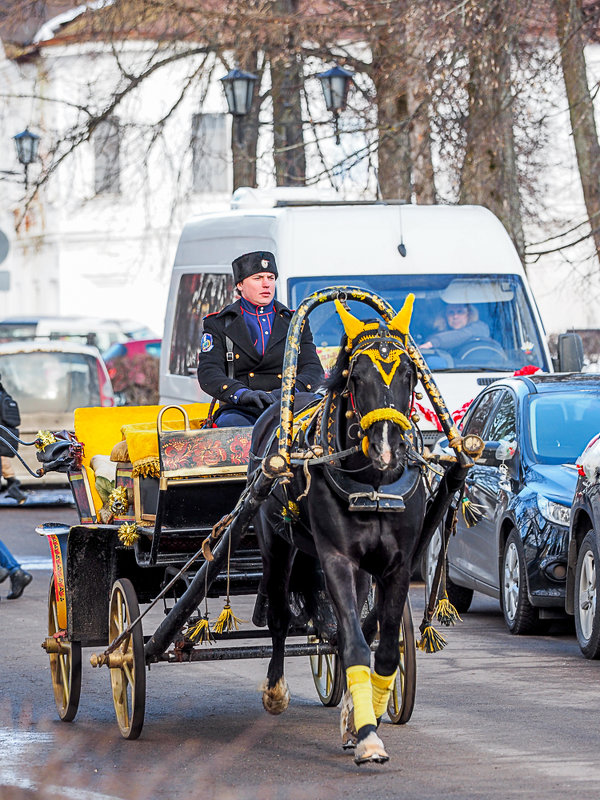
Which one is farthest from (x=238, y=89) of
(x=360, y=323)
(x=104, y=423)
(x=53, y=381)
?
(x=360, y=323)

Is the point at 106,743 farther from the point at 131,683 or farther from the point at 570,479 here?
the point at 570,479

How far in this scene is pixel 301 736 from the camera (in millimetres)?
7961

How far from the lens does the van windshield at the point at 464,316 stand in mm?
14852

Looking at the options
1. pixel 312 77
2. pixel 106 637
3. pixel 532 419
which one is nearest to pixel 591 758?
pixel 106 637

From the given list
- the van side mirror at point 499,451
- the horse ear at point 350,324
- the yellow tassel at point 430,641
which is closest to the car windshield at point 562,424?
the van side mirror at point 499,451

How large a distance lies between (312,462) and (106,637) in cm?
206

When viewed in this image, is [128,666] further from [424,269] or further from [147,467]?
[424,269]

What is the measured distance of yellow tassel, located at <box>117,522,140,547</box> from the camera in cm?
827

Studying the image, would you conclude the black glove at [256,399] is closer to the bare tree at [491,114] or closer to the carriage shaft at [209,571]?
the carriage shaft at [209,571]

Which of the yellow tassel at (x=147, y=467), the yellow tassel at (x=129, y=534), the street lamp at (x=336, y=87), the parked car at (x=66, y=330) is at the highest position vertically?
the street lamp at (x=336, y=87)

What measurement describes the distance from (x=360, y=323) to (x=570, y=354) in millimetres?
8284

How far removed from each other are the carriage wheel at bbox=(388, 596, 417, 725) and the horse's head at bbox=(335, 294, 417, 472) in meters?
1.26

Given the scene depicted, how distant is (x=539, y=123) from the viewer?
19.7 metres

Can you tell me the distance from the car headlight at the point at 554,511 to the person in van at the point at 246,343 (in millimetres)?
2818
